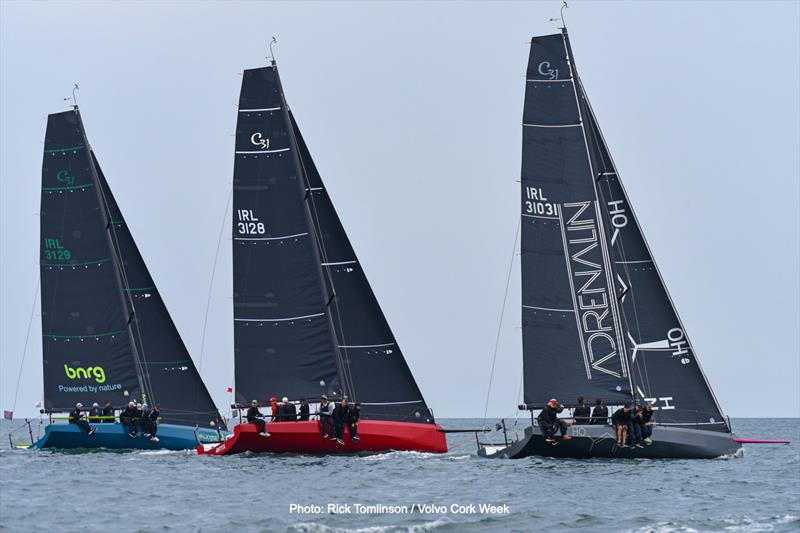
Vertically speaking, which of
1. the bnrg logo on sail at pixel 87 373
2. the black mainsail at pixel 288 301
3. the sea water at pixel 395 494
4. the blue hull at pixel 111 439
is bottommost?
the sea water at pixel 395 494

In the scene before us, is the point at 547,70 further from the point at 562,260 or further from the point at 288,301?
the point at 288,301

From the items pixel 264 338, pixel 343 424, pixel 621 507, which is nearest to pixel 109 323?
pixel 264 338

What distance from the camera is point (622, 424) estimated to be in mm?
35000

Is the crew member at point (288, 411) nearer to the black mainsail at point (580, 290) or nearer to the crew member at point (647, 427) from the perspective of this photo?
the black mainsail at point (580, 290)

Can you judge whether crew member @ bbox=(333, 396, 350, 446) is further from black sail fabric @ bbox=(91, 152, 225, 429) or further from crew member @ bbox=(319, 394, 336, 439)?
black sail fabric @ bbox=(91, 152, 225, 429)

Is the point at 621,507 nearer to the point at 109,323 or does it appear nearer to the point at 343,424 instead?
the point at 343,424

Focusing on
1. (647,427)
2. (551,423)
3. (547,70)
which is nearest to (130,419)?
(551,423)

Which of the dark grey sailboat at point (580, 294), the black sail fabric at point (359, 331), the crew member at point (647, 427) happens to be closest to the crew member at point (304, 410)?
the black sail fabric at point (359, 331)

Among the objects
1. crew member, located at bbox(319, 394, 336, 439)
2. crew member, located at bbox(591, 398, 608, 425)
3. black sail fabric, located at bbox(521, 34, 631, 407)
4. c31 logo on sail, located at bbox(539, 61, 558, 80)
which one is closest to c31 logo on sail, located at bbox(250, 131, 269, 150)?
black sail fabric, located at bbox(521, 34, 631, 407)

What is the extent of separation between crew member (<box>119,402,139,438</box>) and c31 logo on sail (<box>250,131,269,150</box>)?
837 centimetres

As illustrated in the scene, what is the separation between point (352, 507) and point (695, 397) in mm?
12623

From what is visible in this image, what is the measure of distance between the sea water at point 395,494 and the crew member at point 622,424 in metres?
0.57

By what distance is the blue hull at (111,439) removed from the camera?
42281 millimetres

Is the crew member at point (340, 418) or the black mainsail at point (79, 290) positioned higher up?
the black mainsail at point (79, 290)
